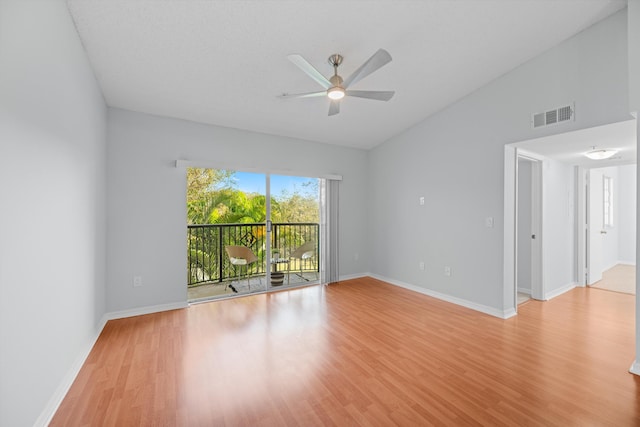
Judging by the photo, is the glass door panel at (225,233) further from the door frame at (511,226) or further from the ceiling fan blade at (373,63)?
the door frame at (511,226)

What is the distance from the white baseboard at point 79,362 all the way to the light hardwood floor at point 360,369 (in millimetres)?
52

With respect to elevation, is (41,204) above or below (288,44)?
below

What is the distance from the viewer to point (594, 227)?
4578 mm

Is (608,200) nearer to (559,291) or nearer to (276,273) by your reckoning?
(559,291)

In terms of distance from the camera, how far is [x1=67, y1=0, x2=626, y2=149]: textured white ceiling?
211 cm

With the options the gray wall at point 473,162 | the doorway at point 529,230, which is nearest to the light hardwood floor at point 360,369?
the doorway at point 529,230

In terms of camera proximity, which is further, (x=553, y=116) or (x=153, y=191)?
(x=153, y=191)


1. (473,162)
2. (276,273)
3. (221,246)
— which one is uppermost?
(473,162)

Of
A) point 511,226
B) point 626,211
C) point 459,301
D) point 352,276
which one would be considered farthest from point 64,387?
point 626,211

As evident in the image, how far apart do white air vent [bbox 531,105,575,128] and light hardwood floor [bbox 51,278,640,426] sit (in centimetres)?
224

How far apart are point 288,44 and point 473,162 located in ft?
9.00

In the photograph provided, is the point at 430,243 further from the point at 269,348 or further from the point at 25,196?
the point at 25,196

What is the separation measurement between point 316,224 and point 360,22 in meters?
3.34

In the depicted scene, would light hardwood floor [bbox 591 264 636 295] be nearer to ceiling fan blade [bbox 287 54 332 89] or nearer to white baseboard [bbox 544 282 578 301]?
white baseboard [bbox 544 282 578 301]
